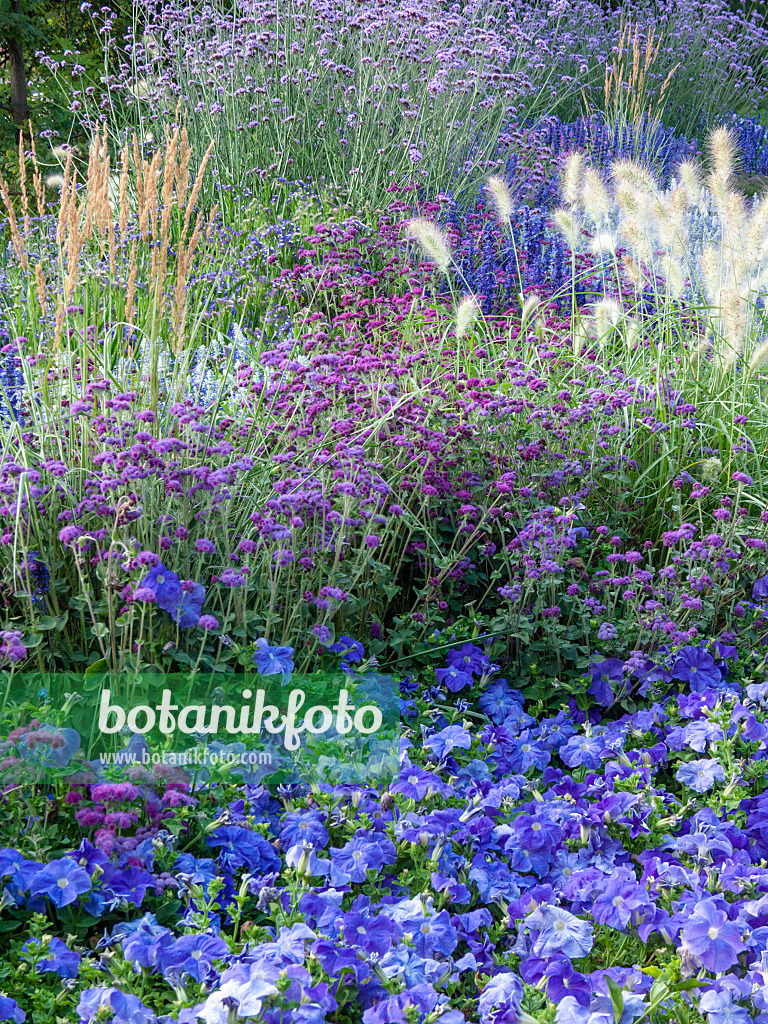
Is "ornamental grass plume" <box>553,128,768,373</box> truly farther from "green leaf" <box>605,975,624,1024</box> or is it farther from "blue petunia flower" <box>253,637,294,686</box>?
"green leaf" <box>605,975,624,1024</box>

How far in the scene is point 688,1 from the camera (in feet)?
33.7

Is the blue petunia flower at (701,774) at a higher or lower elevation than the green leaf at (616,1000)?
lower

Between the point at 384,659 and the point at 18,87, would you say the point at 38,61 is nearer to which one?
the point at 18,87

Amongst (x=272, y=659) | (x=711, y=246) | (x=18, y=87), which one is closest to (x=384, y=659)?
(x=272, y=659)

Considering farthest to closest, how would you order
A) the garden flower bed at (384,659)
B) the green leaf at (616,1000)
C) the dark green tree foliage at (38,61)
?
the dark green tree foliage at (38,61), the garden flower bed at (384,659), the green leaf at (616,1000)

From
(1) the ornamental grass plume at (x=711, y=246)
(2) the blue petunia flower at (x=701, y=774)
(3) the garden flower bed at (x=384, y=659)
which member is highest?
(1) the ornamental grass plume at (x=711, y=246)

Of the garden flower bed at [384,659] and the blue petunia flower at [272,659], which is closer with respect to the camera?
the garden flower bed at [384,659]

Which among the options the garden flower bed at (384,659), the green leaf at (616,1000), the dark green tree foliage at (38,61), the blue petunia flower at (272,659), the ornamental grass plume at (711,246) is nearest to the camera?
the green leaf at (616,1000)

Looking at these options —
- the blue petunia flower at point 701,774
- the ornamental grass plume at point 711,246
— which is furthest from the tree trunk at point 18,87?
the blue petunia flower at point 701,774

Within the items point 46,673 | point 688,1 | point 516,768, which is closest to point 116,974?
point 46,673

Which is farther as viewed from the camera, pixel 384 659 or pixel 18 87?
pixel 18 87

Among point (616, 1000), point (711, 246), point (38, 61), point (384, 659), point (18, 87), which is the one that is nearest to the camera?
point (616, 1000)

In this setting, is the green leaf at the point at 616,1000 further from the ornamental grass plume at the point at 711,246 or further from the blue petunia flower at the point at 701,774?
the ornamental grass plume at the point at 711,246

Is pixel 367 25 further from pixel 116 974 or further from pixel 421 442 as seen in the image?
pixel 116 974
